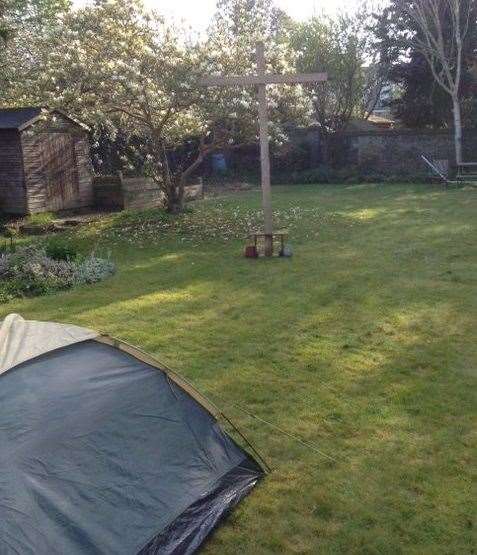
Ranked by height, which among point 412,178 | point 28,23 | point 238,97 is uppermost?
point 28,23

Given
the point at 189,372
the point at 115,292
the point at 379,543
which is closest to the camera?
the point at 379,543

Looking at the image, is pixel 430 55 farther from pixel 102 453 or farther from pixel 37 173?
pixel 102 453

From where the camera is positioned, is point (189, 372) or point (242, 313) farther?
point (242, 313)

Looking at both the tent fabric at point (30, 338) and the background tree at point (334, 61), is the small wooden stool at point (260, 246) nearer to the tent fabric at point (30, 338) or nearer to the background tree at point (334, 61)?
the tent fabric at point (30, 338)

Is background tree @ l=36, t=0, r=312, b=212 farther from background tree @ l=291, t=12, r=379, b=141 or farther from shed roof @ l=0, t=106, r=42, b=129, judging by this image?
background tree @ l=291, t=12, r=379, b=141

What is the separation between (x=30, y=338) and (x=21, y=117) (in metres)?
11.8

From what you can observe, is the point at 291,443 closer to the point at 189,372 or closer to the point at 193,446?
the point at 193,446

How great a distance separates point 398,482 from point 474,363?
2.15m

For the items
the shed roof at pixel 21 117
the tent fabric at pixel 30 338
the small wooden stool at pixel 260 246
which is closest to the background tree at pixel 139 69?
the shed roof at pixel 21 117

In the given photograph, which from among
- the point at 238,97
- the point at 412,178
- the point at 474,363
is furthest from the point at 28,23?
the point at 474,363

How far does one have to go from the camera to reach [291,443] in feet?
14.4

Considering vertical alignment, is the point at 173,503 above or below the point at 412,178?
below

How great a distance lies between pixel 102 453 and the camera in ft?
10.9

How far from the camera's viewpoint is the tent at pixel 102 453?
2.96m
